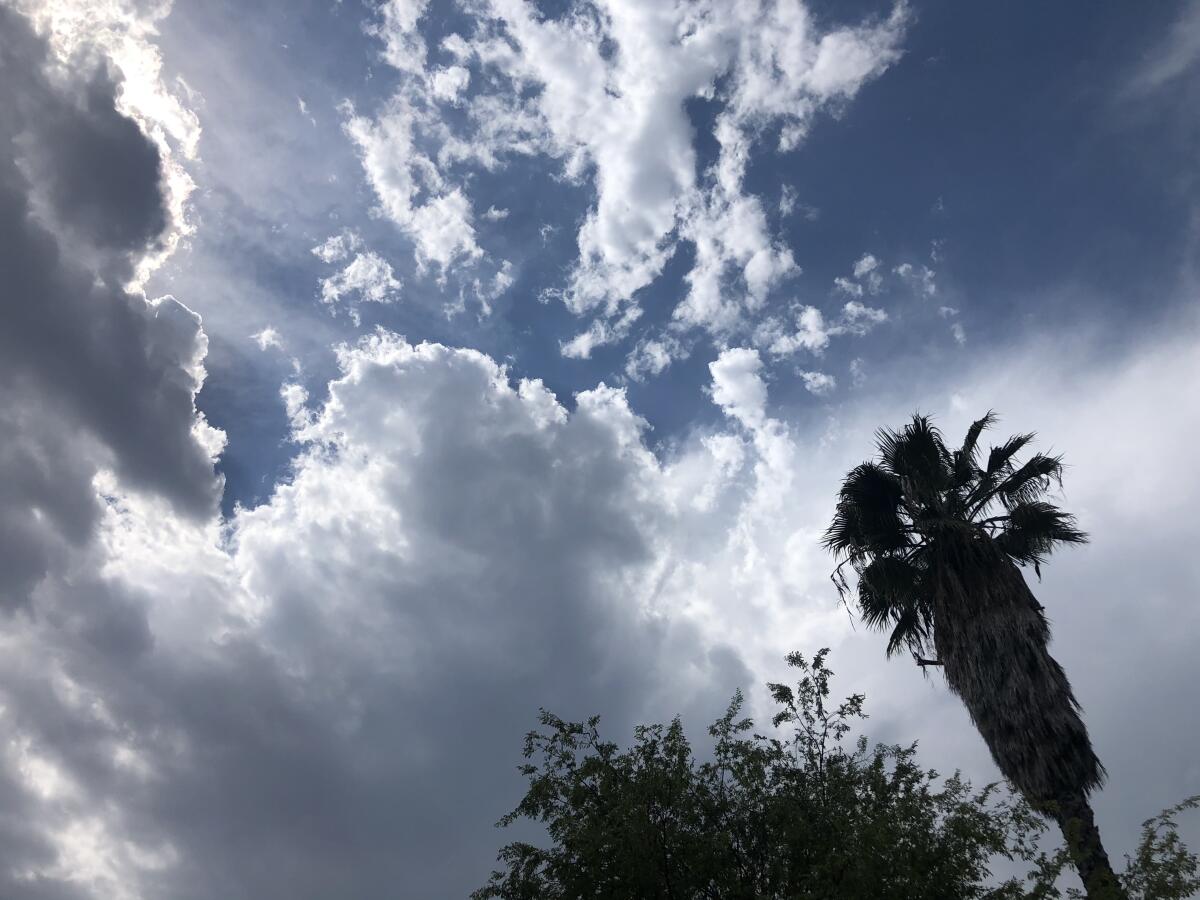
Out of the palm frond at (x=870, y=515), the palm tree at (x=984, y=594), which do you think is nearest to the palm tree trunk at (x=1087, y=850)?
the palm tree at (x=984, y=594)

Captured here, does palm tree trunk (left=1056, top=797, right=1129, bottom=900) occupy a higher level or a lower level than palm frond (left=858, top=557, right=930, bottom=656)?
lower

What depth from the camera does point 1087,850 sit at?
1267cm

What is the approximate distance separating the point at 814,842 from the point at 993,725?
462 centimetres

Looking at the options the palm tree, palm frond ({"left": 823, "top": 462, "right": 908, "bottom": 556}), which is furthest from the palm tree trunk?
palm frond ({"left": 823, "top": 462, "right": 908, "bottom": 556})

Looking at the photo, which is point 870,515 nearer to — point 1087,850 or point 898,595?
point 898,595

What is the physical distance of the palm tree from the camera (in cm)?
1382

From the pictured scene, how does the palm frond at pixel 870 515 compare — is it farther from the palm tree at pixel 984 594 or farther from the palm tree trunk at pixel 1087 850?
the palm tree trunk at pixel 1087 850

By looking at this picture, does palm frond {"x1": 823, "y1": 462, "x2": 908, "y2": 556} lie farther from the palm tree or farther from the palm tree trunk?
the palm tree trunk

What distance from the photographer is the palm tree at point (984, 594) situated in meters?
13.8

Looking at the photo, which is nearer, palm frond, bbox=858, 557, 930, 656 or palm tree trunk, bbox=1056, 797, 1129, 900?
palm tree trunk, bbox=1056, 797, 1129, 900

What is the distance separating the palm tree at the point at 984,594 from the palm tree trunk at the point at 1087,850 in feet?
0.08

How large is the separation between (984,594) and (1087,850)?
4.99 m

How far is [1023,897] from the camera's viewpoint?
39.2 feet

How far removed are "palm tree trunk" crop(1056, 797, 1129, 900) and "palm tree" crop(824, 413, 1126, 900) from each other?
25 mm
